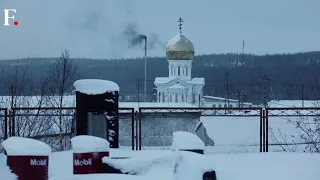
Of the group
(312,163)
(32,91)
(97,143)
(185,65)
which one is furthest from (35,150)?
(185,65)

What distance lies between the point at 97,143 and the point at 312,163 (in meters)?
5.08

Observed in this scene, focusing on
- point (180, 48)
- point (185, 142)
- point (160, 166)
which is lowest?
point (160, 166)

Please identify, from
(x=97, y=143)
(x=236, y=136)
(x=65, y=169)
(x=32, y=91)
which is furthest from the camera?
(x=236, y=136)

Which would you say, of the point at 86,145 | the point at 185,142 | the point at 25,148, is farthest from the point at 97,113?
the point at 25,148

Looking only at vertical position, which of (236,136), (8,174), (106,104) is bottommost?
(236,136)

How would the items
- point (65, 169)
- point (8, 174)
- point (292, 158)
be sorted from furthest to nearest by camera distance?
point (292, 158) → point (65, 169) → point (8, 174)

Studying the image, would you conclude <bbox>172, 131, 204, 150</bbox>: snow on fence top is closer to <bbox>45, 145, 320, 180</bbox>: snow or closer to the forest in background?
<bbox>45, 145, 320, 180</bbox>: snow

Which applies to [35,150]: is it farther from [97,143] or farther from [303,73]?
[303,73]

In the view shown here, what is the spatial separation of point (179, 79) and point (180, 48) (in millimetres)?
3308

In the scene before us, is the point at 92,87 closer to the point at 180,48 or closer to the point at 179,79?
the point at 180,48

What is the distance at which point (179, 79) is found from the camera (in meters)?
42.5

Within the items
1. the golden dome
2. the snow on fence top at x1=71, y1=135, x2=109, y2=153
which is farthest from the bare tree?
the golden dome

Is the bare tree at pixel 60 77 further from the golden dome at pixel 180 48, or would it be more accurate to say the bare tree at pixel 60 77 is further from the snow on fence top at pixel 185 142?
the golden dome at pixel 180 48

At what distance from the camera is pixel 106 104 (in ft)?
32.3
